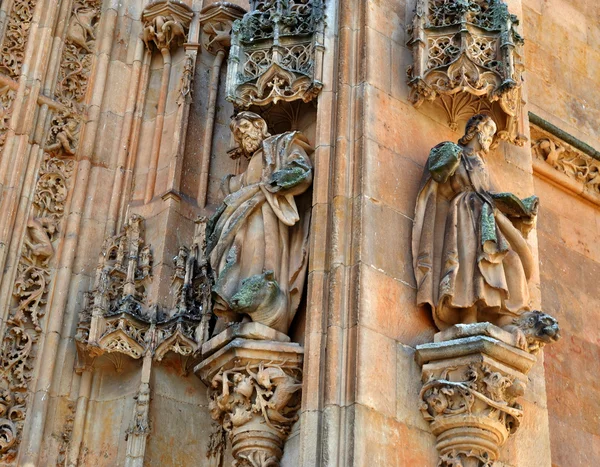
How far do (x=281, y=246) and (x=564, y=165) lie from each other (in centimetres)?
403

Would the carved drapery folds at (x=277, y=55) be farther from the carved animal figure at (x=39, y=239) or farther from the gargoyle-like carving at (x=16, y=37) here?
the gargoyle-like carving at (x=16, y=37)

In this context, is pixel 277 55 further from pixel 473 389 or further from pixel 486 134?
pixel 473 389

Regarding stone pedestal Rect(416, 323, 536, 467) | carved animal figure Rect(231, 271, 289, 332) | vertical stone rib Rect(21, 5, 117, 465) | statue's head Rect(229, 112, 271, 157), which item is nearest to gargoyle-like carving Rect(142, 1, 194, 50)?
vertical stone rib Rect(21, 5, 117, 465)

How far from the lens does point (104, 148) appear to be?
10.8m

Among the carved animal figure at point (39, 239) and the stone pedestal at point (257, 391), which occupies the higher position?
the carved animal figure at point (39, 239)

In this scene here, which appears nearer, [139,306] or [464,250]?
[464,250]

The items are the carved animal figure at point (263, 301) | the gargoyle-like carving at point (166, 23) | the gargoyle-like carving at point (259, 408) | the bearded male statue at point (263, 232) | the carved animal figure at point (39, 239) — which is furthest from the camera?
the gargoyle-like carving at point (166, 23)

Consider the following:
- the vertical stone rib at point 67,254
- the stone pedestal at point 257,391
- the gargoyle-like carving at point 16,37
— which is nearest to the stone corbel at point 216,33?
the vertical stone rib at point 67,254

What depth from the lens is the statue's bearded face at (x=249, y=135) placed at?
32.0 ft

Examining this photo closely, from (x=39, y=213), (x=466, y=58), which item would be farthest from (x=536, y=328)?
(x=39, y=213)

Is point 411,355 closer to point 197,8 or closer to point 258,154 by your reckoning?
point 258,154

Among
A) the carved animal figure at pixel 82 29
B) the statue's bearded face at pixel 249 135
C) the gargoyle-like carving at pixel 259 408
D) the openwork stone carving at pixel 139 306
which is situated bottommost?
the gargoyle-like carving at pixel 259 408

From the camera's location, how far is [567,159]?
1230cm

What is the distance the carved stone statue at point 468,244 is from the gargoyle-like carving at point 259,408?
1.07m
